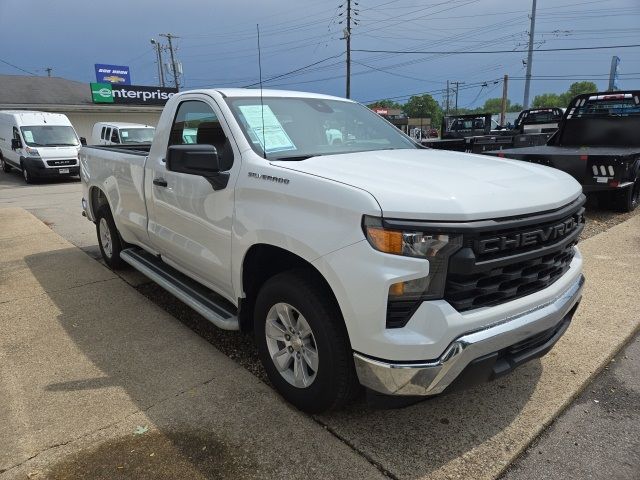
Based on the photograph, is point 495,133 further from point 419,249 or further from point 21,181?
point 21,181

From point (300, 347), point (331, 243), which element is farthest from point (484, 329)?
point (300, 347)

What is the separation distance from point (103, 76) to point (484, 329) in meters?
46.0

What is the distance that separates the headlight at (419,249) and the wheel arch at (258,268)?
0.68m

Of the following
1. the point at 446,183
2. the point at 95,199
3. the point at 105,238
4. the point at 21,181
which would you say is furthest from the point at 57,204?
the point at 446,183

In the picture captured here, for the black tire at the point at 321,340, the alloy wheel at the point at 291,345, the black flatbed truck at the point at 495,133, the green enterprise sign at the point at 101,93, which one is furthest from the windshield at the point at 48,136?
the black tire at the point at 321,340

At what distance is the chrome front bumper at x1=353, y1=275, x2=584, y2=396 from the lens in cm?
217

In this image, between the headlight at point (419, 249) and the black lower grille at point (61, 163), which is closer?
the headlight at point (419, 249)

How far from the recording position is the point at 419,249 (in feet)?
7.04

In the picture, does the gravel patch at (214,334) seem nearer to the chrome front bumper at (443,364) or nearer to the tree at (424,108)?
the chrome front bumper at (443,364)

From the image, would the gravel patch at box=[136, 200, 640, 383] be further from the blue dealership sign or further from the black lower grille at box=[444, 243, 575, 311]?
the blue dealership sign

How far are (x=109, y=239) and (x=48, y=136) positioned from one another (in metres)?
15.0

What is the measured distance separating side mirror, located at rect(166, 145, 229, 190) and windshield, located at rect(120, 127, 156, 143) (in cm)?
1628

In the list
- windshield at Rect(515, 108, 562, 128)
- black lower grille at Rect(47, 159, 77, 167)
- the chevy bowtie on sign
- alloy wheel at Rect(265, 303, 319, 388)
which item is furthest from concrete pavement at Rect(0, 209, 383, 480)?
the chevy bowtie on sign

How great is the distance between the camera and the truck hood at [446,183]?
216 centimetres
